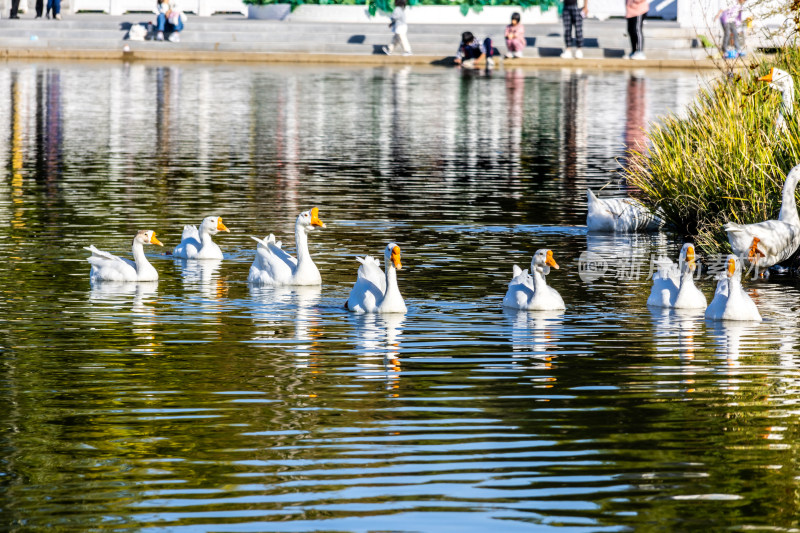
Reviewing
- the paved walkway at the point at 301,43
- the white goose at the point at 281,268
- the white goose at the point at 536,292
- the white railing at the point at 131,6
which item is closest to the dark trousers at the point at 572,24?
the paved walkway at the point at 301,43

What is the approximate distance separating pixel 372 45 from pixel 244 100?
48.2 feet

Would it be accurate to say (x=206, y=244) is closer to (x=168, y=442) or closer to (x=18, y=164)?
(x=168, y=442)

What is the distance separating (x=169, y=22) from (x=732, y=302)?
130ft

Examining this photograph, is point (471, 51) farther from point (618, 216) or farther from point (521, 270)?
point (521, 270)

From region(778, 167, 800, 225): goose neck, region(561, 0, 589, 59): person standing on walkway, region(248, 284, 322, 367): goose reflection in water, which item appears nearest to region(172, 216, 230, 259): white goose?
region(248, 284, 322, 367): goose reflection in water

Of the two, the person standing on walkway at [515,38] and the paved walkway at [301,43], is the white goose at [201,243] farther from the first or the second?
the paved walkway at [301,43]

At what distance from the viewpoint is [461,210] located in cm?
1823

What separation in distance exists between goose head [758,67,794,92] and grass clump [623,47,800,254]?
0.19 metres

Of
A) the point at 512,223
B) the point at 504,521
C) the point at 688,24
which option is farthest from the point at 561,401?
the point at 688,24

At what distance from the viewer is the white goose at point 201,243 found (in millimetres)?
14500

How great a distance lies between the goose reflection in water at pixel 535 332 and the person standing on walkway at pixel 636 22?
33184mm

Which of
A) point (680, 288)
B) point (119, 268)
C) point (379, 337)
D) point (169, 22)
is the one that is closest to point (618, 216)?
point (680, 288)

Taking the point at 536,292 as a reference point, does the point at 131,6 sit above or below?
above

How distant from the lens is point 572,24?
152ft
